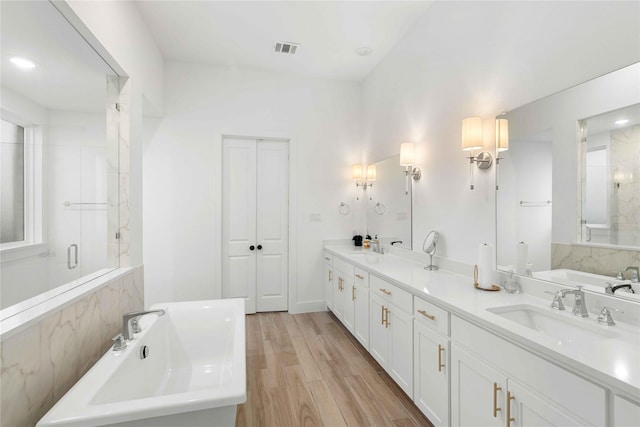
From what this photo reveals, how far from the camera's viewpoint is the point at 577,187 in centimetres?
153

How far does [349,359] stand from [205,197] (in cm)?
248

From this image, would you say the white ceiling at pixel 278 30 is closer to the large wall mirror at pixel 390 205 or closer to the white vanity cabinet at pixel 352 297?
the large wall mirror at pixel 390 205

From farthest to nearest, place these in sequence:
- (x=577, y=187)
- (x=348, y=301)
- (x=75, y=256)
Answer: (x=348, y=301) → (x=75, y=256) → (x=577, y=187)

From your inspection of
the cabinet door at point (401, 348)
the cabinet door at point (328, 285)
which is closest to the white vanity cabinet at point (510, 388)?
the cabinet door at point (401, 348)

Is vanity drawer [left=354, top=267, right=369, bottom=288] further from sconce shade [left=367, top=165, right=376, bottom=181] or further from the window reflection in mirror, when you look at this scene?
the window reflection in mirror

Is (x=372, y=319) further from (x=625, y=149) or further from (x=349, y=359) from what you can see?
(x=625, y=149)

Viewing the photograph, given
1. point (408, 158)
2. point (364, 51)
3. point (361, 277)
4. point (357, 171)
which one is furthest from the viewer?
point (357, 171)

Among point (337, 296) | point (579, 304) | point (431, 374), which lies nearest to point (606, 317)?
point (579, 304)

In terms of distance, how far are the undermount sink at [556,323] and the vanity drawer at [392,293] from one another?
588 mm

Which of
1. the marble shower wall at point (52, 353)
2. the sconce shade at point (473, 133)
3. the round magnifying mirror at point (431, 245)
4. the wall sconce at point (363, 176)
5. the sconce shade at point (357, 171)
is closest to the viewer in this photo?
the marble shower wall at point (52, 353)

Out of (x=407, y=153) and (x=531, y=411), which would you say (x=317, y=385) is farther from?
(x=407, y=153)

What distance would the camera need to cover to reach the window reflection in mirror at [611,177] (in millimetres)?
1313

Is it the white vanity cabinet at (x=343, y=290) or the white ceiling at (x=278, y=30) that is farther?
the white vanity cabinet at (x=343, y=290)

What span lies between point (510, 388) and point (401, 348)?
93cm
